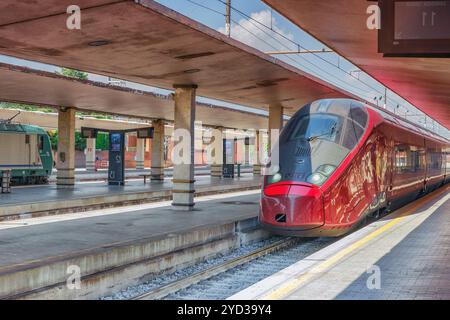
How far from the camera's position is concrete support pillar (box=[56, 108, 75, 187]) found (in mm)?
27281

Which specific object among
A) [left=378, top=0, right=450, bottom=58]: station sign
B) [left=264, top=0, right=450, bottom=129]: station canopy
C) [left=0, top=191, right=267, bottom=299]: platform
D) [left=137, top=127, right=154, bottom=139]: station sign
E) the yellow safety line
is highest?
[left=264, top=0, right=450, bottom=129]: station canopy

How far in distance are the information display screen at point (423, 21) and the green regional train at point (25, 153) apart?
80.3 feet

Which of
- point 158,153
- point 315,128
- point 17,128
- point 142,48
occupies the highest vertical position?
point 142,48

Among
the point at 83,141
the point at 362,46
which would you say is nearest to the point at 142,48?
the point at 362,46

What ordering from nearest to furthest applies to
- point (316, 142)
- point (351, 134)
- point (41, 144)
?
point (316, 142) < point (351, 134) < point (41, 144)

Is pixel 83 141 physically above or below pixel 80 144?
above

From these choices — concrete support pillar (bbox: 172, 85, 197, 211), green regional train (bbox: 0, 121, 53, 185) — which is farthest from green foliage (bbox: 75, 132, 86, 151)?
concrete support pillar (bbox: 172, 85, 197, 211)

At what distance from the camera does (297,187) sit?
37.6 ft

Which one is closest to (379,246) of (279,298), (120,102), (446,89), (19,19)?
(279,298)

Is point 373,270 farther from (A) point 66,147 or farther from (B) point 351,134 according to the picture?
(A) point 66,147

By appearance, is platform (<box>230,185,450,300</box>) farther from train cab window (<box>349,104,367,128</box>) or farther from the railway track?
train cab window (<box>349,104,367,128</box>)

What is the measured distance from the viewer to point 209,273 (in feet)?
36.3

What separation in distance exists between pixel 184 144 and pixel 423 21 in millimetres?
10315

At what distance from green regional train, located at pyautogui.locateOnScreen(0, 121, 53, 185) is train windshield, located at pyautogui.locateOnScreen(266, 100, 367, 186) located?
20.3 metres
